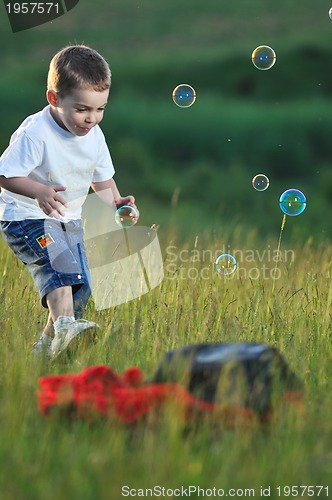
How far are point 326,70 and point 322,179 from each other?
228 inches

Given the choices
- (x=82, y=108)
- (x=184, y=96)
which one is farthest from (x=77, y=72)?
(x=184, y=96)

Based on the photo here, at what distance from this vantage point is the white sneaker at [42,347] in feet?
13.5

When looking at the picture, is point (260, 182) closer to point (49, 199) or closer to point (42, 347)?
point (49, 199)

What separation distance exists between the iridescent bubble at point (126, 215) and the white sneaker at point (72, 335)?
0.73 metres

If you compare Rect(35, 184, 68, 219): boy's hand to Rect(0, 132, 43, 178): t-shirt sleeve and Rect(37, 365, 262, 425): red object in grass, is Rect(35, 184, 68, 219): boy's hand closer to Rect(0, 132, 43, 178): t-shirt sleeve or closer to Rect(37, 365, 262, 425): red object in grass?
Rect(0, 132, 43, 178): t-shirt sleeve

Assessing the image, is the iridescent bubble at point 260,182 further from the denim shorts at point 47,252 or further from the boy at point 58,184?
the denim shorts at point 47,252

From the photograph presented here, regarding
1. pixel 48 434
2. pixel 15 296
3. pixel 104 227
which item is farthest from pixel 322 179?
pixel 48 434

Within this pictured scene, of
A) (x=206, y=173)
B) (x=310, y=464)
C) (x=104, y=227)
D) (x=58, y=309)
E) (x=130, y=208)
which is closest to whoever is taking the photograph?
(x=310, y=464)

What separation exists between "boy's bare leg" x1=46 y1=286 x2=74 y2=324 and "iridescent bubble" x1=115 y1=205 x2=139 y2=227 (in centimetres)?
54

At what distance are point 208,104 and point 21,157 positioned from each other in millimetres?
24346

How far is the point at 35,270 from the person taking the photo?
185 inches

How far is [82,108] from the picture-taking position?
4.61 m

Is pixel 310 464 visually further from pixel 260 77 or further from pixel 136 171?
pixel 260 77

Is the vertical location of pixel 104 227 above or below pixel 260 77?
below
